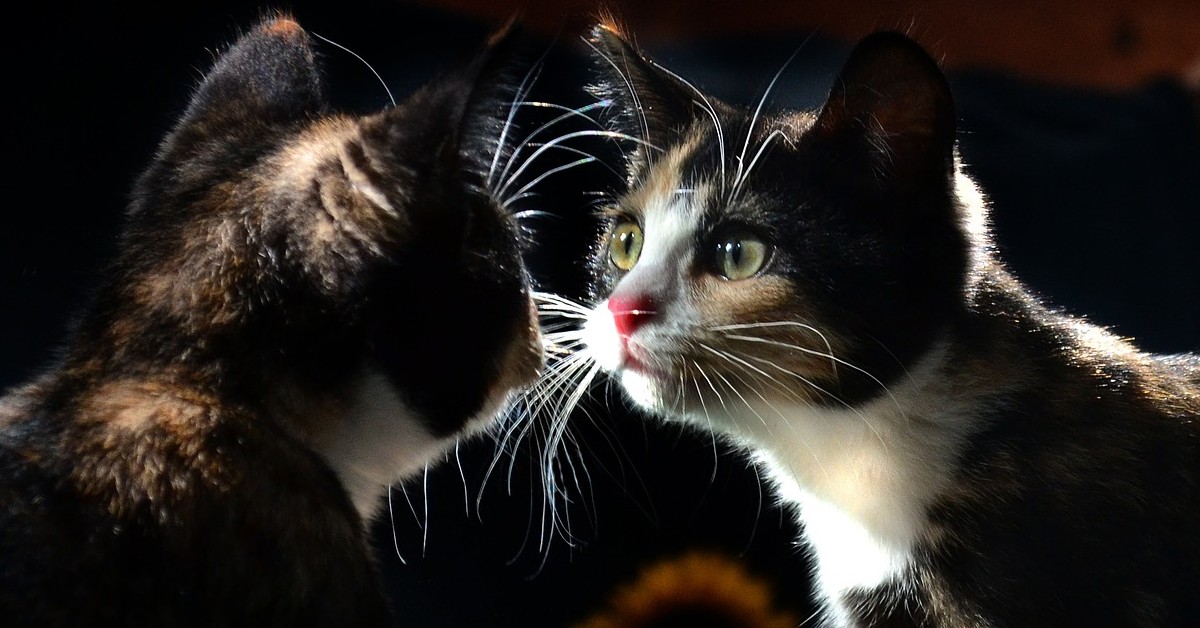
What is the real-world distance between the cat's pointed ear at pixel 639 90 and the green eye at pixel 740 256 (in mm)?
189

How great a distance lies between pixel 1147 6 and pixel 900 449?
0.60m

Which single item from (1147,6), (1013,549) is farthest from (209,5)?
(1147,6)

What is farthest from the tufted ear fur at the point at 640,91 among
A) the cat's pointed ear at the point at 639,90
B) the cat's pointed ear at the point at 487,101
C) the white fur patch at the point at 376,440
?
the white fur patch at the point at 376,440

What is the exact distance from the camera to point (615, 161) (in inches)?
45.3

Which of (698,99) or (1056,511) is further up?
(698,99)

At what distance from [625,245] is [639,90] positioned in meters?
0.16

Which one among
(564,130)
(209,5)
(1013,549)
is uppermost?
(209,5)

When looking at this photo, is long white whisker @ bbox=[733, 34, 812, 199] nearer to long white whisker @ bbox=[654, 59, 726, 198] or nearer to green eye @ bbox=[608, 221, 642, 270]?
long white whisker @ bbox=[654, 59, 726, 198]

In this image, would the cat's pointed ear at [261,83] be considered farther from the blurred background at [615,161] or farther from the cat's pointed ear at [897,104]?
the cat's pointed ear at [897,104]

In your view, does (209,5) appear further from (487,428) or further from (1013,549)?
(1013,549)

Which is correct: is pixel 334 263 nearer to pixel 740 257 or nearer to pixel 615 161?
pixel 740 257

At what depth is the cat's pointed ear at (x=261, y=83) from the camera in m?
0.87

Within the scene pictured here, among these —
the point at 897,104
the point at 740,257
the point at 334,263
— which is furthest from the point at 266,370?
the point at 897,104

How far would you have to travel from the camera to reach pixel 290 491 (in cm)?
71
